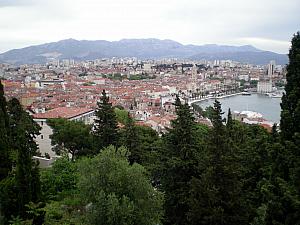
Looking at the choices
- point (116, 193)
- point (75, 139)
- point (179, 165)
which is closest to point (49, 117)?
point (75, 139)

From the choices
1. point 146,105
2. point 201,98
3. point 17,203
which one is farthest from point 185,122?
point 201,98

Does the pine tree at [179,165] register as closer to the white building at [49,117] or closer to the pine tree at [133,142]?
the pine tree at [133,142]

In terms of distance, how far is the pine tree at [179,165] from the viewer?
10578 mm

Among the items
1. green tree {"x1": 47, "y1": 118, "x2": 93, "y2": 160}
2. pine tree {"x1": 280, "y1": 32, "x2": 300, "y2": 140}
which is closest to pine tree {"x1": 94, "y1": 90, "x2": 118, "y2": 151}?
green tree {"x1": 47, "y1": 118, "x2": 93, "y2": 160}

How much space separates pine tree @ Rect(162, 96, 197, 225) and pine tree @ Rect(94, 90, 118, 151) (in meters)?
4.07

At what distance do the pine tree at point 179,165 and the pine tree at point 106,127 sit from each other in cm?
407

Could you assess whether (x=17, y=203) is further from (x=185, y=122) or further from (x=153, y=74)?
(x=153, y=74)

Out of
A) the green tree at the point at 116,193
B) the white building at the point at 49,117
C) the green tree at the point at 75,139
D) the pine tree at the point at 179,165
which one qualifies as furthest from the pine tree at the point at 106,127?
the white building at the point at 49,117

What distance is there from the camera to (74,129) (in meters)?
18.9

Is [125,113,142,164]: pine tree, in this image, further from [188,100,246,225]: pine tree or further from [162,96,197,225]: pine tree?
[188,100,246,225]: pine tree

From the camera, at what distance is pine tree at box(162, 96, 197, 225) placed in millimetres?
10578

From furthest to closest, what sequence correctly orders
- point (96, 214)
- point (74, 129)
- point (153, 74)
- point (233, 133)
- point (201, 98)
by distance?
1. point (153, 74)
2. point (201, 98)
3. point (74, 129)
4. point (233, 133)
5. point (96, 214)

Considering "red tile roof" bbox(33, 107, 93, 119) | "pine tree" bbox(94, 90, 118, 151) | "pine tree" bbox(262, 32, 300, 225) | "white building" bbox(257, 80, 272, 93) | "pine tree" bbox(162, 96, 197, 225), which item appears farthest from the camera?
"white building" bbox(257, 80, 272, 93)

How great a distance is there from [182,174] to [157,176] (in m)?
1.07
